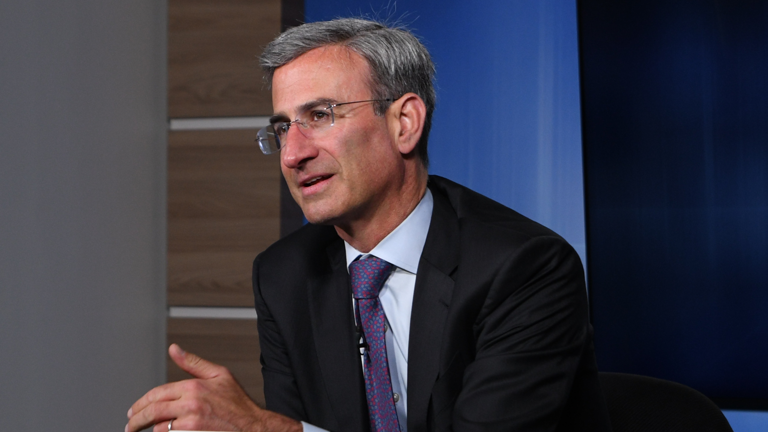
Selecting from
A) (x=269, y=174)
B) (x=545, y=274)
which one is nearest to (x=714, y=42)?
(x=545, y=274)

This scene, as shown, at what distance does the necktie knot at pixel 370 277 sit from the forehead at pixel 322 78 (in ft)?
1.18

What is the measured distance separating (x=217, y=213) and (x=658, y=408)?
1978mm

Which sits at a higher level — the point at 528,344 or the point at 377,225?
the point at 377,225

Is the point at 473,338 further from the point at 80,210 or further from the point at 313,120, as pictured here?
the point at 80,210

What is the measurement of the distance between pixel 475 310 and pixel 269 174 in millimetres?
1561

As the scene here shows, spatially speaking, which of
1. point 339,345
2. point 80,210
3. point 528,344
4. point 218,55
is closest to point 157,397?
point 339,345

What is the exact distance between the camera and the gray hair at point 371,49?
140 cm

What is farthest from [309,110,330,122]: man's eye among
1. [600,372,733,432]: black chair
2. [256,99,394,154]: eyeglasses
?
[600,372,733,432]: black chair

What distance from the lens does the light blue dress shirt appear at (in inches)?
54.2

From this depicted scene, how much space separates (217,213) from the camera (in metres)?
2.68

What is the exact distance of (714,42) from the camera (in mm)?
2352

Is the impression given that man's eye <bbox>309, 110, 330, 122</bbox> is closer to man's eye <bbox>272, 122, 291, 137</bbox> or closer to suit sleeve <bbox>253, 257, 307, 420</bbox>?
man's eye <bbox>272, 122, 291, 137</bbox>

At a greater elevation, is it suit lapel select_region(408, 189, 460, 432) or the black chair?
suit lapel select_region(408, 189, 460, 432)

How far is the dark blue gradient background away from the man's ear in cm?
119
